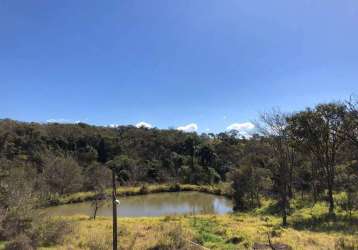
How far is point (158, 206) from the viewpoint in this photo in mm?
54469

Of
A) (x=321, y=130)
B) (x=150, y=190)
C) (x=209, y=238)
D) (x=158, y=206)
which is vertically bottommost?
(x=158, y=206)

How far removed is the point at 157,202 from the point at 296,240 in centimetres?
4203

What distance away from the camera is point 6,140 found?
255 ft

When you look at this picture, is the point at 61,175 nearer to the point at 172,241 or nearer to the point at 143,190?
the point at 143,190

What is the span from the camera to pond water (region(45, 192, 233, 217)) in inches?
1836

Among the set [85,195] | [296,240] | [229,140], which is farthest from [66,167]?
[229,140]

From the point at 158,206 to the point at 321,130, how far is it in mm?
28207

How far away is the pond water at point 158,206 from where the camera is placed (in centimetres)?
4662

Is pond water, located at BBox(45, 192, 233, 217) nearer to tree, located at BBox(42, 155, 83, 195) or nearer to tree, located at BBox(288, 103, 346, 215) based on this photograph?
tree, located at BBox(42, 155, 83, 195)

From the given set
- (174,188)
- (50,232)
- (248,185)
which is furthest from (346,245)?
(174,188)

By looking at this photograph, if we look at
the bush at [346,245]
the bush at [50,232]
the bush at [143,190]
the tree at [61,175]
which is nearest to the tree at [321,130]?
the bush at [346,245]

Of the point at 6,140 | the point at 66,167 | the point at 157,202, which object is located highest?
the point at 6,140

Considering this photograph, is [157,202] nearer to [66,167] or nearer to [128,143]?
[66,167]

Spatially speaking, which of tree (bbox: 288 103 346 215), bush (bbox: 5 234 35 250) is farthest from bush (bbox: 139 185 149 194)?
bush (bbox: 5 234 35 250)
